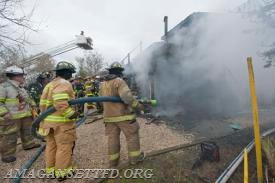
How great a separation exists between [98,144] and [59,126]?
207cm

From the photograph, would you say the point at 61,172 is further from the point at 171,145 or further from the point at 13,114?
the point at 171,145

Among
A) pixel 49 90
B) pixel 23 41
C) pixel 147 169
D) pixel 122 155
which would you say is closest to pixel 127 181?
pixel 147 169

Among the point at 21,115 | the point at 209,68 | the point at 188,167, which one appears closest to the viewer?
the point at 188,167

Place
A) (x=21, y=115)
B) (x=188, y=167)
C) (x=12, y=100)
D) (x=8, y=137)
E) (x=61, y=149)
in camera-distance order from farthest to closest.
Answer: (x=21, y=115) → (x=12, y=100) → (x=8, y=137) → (x=188, y=167) → (x=61, y=149)

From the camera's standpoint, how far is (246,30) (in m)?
8.40

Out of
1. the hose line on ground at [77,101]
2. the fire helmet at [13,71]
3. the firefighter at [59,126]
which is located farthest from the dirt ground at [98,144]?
the fire helmet at [13,71]

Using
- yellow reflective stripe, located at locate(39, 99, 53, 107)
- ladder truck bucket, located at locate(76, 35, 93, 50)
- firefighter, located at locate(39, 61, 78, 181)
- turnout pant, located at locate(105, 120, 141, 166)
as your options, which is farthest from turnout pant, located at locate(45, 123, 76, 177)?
ladder truck bucket, located at locate(76, 35, 93, 50)

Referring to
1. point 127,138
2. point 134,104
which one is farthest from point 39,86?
point 134,104

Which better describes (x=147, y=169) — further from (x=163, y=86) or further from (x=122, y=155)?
(x=163, y=86)

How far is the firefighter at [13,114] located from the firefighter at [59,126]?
1.40m

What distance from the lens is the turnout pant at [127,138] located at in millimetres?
4176

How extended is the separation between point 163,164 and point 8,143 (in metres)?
3.18

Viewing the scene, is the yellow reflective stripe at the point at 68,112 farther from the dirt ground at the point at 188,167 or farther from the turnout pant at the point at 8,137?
the turnout pant at the point at 8,137

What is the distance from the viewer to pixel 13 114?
17.3ft
